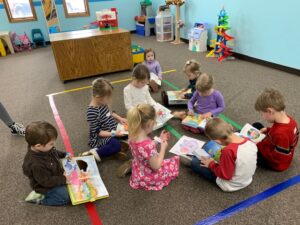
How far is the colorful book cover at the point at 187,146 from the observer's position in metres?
2.24

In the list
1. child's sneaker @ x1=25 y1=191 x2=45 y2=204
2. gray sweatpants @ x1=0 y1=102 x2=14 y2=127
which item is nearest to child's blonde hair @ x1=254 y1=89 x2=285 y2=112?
child's sneaker @ x1=25 y1=191 x2=45 y2=204

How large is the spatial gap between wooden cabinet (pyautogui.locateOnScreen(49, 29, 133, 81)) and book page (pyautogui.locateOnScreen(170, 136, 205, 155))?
2.56 meters

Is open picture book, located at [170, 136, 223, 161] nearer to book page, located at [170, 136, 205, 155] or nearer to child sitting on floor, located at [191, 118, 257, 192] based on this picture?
book page, located at [170, 136, 205, 155]

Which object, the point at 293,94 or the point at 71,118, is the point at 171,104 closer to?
the point at 71,118

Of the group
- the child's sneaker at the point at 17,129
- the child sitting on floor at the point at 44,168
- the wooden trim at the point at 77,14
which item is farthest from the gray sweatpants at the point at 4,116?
the wooden trim at the point at 77,14

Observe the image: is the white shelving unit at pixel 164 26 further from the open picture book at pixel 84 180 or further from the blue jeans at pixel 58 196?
the blue jeans at pixel 58 196

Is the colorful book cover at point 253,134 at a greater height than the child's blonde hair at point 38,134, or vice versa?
the child's blonde hair at point 38,134

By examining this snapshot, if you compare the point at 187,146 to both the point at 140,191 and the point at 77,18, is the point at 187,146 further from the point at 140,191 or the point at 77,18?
the point at 77,18

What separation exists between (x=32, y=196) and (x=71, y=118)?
53.3 inches

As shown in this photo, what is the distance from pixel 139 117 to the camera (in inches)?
61.2

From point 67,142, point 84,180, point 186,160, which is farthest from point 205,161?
point 67,142

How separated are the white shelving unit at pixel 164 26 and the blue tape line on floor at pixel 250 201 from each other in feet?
19.2

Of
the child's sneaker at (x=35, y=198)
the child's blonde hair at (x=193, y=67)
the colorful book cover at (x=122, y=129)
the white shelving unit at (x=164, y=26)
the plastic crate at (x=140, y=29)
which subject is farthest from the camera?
the plastic crate at (x=140, y=29)

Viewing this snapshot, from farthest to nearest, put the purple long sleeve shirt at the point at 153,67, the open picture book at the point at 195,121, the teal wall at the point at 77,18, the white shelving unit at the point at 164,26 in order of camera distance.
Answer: the teal wall at the point at 77,18, the white shelving unit at the point at 164,26, the purple long sleeve shirt at the point at 153,67, the open picture book at the point at 195,121
